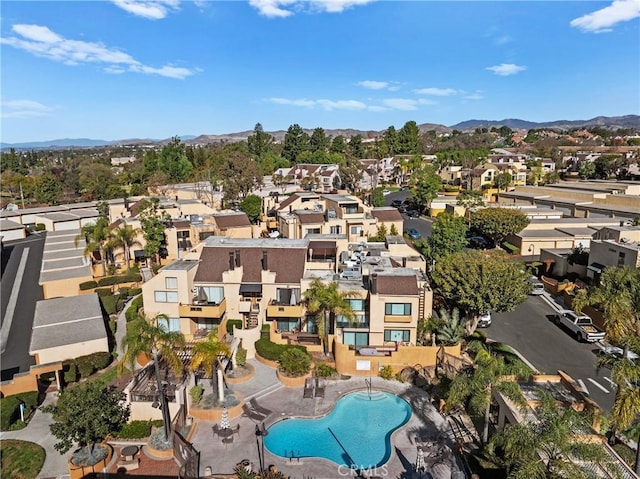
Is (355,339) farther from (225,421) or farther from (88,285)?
(88,285)

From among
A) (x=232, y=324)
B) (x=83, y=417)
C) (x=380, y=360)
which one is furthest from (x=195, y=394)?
(x=380, y=360)

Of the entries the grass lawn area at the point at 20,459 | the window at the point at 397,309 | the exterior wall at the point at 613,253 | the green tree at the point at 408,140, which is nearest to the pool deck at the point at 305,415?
the window at the point at 397,309

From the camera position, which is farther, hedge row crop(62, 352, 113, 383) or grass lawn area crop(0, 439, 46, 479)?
hedge row crop(62, 352, 113, 383)

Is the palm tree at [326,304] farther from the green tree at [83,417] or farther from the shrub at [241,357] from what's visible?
the green tree at [83,417]

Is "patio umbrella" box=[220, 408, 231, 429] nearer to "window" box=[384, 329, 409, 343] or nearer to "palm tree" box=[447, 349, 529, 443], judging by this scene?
"palm tree" box=[447, 349, 529, 443]

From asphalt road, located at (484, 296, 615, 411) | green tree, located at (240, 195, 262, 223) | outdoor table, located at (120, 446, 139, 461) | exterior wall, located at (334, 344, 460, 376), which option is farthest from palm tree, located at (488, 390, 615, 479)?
green tree, located at (240, 195, 262, 223)
